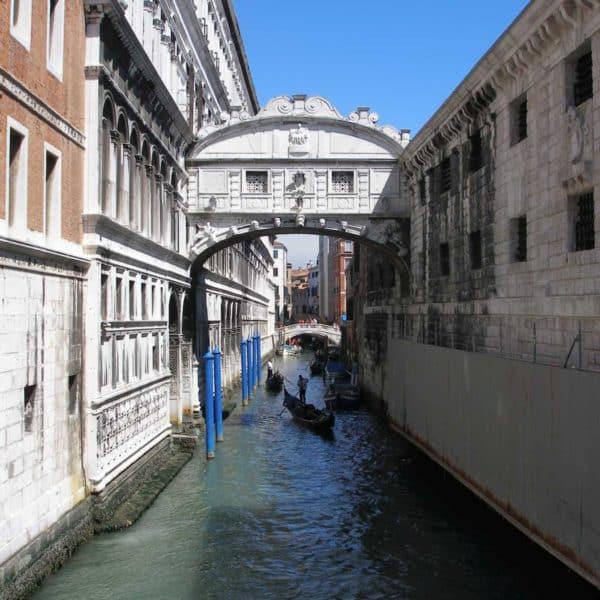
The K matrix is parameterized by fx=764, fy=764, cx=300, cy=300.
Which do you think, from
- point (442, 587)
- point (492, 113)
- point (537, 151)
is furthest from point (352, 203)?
point (442, 587)

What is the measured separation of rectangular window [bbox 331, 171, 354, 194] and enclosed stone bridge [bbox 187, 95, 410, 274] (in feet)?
0.09

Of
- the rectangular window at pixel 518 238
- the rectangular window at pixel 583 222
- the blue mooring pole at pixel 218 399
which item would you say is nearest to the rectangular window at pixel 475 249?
the rectangular window at pixel 518 238

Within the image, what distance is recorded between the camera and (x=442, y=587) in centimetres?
1017

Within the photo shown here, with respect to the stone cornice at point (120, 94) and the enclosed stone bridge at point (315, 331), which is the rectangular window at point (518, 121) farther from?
the enclosed stone bridge at point (315, 331)

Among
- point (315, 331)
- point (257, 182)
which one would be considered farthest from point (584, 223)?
point (315, 331)

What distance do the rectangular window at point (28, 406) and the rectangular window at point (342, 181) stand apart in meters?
12.2

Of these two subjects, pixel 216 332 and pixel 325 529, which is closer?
pixel 325 529

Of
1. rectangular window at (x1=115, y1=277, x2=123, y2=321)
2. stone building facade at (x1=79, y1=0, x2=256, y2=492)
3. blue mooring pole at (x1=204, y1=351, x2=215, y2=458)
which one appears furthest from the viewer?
blue mooring pole at (x1=204, y1=351, x2=215, y2=458)

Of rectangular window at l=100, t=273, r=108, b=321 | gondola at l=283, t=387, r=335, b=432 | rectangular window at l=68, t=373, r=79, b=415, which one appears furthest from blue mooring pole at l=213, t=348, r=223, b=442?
rectangular window at l=68, t=373, r=79, b=415

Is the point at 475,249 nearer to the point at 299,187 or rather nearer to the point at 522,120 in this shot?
the point at 522,120

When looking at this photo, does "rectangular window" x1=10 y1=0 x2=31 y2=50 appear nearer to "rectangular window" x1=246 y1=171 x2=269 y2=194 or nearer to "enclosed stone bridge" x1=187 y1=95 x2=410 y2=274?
"enclosed stone bridge" x1=187 y1=95 x2=410 y2=274

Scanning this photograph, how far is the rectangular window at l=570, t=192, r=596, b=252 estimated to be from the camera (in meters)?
10.2

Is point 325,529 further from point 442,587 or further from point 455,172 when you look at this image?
point 455,172

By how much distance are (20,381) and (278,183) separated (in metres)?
12.2
